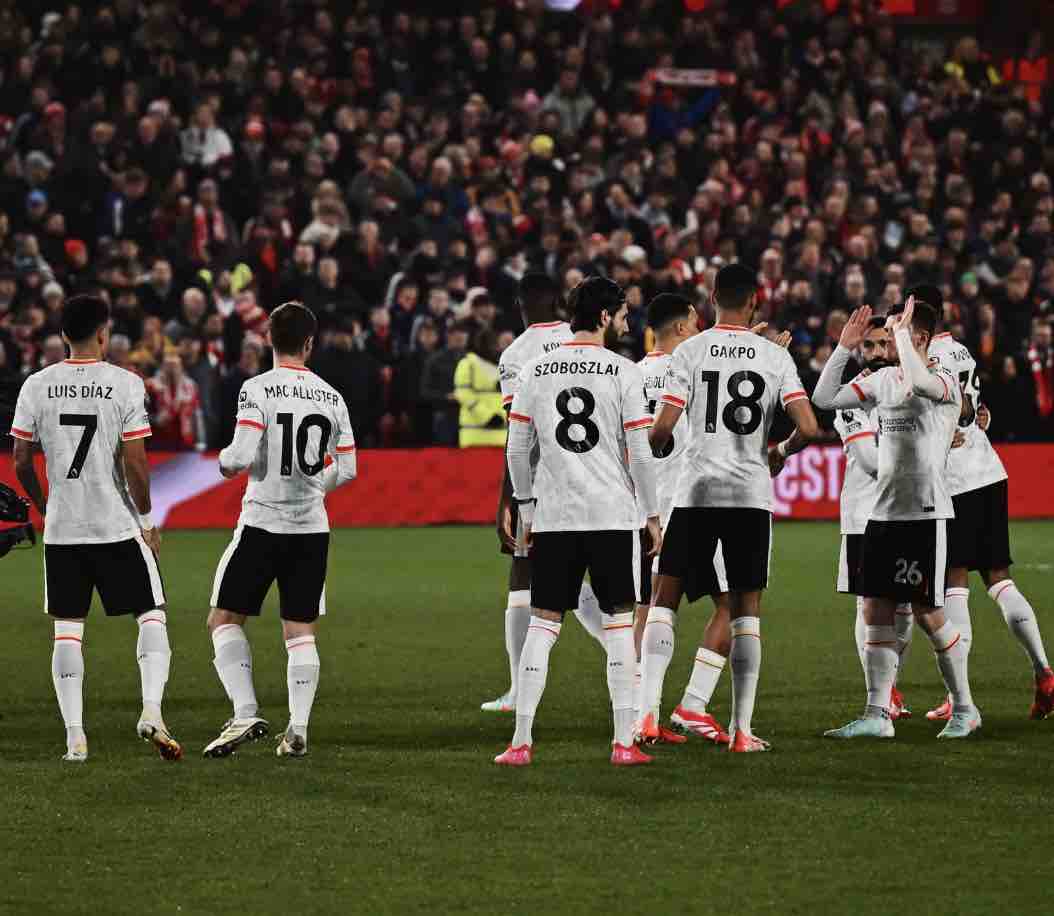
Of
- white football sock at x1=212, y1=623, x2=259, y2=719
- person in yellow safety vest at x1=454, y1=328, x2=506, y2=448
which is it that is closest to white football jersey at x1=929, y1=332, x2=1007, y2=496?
white football sock at x1=212, y1=623, x2=259, y2=719

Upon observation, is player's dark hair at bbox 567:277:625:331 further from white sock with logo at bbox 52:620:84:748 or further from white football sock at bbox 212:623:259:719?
white sock with logo at bbox 52:620:84:748

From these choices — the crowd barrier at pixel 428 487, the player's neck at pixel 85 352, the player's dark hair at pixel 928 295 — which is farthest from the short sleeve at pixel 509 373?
the crowd barrier at pixel 428 487

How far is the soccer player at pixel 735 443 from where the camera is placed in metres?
8.48

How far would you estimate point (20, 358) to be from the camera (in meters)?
19.8

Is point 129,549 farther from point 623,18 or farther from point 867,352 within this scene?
point 623,18

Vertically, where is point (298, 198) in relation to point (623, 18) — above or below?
below

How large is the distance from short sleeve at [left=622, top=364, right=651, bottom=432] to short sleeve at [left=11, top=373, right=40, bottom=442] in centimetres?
244

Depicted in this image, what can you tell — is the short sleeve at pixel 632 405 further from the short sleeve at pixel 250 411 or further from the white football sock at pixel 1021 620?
the white football sock at pixel 1021 620

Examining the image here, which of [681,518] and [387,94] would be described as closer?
[681,518]

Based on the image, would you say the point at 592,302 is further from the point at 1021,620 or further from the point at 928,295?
the point at 1021,620

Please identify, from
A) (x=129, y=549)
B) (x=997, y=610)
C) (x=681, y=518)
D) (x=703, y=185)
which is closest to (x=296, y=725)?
(x=129, y=549)

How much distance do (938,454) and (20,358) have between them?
12.8 meters

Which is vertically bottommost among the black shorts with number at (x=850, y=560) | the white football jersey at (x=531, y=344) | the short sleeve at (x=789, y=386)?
the black shorts with number at (x=850, y=560)

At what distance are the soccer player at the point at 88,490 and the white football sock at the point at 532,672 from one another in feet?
4.64
